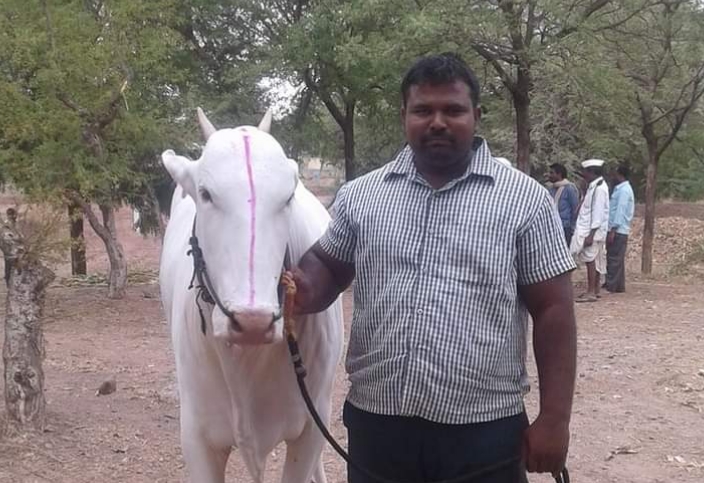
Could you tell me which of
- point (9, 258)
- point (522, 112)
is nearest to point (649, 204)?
point (522, 112)

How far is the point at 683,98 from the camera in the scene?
12.6m

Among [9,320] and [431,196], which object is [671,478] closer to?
[431,196]

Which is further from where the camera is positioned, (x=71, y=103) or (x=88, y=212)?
(x=88, y=212)

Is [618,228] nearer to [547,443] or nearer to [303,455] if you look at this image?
[303,455]

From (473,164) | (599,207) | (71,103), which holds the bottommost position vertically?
(599,207)

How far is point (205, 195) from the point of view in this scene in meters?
2.19

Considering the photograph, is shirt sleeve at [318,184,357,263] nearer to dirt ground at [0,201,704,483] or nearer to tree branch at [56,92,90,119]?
dirt ground at [0,201,704,483]

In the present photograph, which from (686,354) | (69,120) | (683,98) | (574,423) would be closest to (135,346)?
(69,120)

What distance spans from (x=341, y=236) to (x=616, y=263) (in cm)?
885

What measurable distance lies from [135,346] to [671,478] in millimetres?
4751

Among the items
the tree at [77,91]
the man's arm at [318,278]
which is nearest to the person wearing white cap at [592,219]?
the tree at [77,91]

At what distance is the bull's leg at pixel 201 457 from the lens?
2.90 metres

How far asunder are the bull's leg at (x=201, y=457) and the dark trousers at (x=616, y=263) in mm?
8393

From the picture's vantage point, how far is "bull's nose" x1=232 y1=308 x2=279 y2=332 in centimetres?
195
